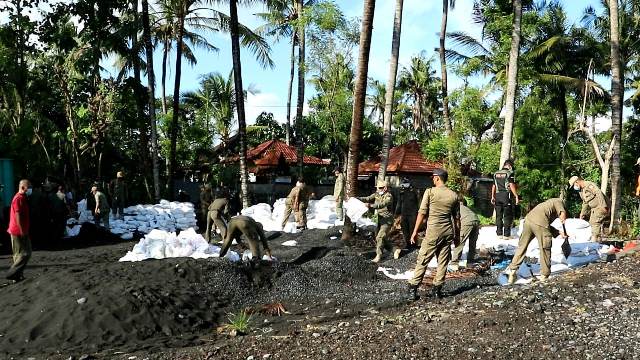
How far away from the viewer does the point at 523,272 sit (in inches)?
364

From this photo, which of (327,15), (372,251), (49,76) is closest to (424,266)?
(372,251)

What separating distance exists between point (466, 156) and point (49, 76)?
1552cm

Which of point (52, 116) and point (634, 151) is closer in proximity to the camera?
point (52, 116)

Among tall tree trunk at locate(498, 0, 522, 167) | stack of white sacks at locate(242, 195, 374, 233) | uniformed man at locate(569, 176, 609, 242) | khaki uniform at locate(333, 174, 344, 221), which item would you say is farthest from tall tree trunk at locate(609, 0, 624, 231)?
khaki uniform at locate(333, 174, 344, 221)

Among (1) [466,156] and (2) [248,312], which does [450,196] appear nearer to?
(2) [248,312]

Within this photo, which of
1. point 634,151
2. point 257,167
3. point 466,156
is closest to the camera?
point 466,156

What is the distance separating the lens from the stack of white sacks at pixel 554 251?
9.45 m

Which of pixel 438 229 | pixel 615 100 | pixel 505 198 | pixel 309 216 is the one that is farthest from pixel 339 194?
pixel 438 229

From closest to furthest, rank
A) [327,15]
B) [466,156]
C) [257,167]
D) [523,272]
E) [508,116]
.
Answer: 1. [523,272]
2. [508,116]
3. [327,15]
4. [466,156]
5. [257,167]

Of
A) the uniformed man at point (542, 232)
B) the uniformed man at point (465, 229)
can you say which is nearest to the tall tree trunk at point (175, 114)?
the uniformed man at point (465, 229)

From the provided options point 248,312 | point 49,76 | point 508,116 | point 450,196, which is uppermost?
point 49,76

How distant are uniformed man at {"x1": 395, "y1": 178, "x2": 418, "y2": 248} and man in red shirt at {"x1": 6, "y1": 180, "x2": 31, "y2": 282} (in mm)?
7044

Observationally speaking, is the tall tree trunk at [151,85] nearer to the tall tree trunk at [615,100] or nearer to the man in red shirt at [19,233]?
the man in red shirt at [19,233]

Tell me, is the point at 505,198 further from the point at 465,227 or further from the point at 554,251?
the point at 465,227
